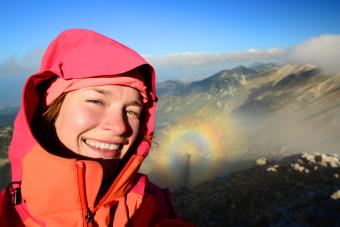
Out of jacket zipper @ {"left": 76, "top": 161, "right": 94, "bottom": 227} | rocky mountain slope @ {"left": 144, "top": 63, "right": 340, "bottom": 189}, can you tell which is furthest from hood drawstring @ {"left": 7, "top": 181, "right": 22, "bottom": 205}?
rocky mountain slope @ {"left": 144, "top": 63, "right": 340, "bottom": 189}

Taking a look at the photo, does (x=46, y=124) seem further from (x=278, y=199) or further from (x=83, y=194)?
(x=278, y=199)

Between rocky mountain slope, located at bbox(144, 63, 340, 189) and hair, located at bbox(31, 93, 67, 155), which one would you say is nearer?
hair, located at bbox(31, 93, 67, 155)

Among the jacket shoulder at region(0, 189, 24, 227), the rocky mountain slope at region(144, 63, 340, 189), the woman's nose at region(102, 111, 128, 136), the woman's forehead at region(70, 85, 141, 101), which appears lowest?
the rocky mountain slope at region(144, 63, 340, 189)

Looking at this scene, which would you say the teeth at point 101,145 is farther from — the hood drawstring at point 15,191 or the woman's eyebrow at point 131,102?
Result: the hood drawstring at point 15,191

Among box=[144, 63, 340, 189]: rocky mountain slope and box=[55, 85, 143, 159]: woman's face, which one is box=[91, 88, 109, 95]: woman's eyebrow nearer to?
box=[55, 85, 143, 159]: woman's face

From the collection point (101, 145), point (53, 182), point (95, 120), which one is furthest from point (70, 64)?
A: point (53, 182)

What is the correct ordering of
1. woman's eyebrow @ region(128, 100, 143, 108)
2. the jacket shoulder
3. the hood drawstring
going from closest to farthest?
the jacket shoulder, the hood drawstring, woman's eyebrow @ region(128, 100, 143, 108)

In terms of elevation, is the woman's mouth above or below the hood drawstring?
above

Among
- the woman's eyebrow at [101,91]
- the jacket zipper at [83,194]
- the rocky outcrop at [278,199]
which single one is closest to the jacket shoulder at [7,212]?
the jacket zipper at [83,194]
